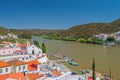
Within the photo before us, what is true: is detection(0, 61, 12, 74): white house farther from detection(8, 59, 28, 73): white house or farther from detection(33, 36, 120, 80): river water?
Result: detection(33, 36, 120, 80): river water

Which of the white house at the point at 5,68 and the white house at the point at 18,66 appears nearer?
the white house at the point at 5,68

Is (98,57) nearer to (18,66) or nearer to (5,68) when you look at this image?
(18,66)

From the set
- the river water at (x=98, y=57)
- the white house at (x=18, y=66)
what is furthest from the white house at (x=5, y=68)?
the river water at (x=98, y=57)

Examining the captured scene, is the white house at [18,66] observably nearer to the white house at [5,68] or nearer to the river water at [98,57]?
the white house at [5,68]

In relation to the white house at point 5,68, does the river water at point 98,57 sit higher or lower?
lower

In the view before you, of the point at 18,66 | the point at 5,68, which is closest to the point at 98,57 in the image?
the point at 18,66

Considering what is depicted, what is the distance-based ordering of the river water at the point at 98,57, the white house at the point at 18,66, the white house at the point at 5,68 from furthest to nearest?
1. the river water at the point at 98,57
2. the white house at the point at 18,66
3. the white house at the point at 5,68

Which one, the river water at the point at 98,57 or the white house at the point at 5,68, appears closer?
the white house at the point at 5,68

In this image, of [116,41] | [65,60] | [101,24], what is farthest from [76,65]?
[101,24]

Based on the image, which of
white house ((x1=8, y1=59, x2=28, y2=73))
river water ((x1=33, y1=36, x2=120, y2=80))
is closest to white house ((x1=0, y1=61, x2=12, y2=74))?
white house ((x1=8, y1=59, x2=28, y2=73))

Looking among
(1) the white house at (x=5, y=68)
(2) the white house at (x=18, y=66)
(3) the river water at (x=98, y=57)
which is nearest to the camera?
(1) the white house at (x=5, y=68)

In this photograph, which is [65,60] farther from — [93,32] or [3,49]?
[93,32]

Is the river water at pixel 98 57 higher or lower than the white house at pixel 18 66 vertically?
lower
